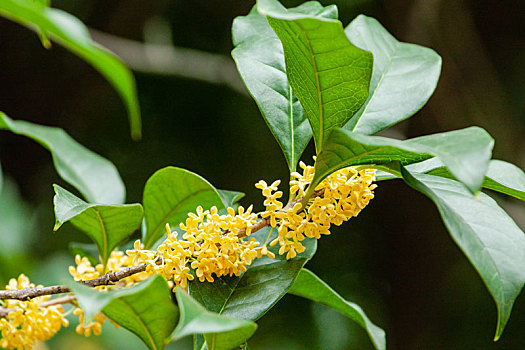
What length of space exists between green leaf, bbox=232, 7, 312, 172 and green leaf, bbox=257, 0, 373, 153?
0.06 meters

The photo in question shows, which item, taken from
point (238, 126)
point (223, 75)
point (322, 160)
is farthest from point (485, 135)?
point (238, 126)

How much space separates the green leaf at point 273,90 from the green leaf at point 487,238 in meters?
0.15

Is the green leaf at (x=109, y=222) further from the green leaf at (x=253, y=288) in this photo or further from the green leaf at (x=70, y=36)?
the green leaf at (x=70, y=36)

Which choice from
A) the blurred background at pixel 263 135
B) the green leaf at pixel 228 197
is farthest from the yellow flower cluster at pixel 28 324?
the blurred background at pixel 263 135

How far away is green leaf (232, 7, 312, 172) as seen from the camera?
56 cm

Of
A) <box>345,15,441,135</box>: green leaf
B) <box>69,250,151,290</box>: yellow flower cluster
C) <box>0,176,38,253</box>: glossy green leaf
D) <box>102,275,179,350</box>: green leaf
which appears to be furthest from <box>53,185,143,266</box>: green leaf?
<box>0,176,38,253</box>: glossy green leaf

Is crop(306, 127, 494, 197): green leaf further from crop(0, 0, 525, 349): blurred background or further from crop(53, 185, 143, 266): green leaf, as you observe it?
crop(0, 0, 525, 349): blurred background

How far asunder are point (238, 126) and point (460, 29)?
0.87 m

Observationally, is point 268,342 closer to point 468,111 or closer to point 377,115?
point 468,111

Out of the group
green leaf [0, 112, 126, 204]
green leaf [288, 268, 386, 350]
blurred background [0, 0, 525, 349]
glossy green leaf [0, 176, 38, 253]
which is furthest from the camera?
blurred background [0, 0, 525, 349]

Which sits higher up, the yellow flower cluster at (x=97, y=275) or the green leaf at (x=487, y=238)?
the green leaf at (x=487, y=238)

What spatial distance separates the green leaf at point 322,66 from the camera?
41 cm

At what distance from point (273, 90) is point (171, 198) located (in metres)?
0.18

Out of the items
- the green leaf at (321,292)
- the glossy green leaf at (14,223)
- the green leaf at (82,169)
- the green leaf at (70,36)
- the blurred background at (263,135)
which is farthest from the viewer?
the blurred background at (263,135)
